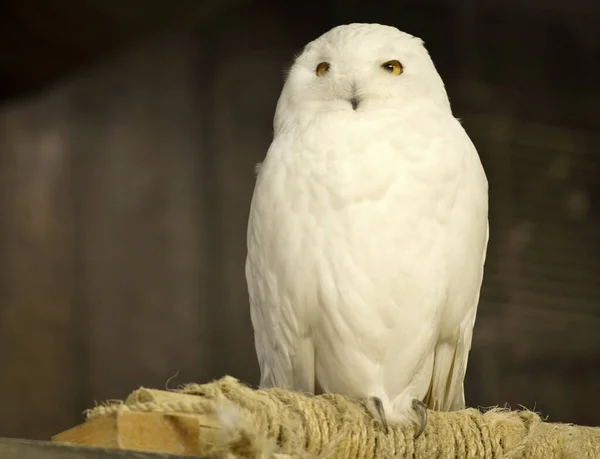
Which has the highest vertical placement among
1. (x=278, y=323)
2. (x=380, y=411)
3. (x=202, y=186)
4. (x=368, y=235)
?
(x=202, y=186)

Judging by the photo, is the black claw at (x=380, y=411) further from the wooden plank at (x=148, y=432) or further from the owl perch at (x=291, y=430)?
the wooden plank at (x=148, y=432)

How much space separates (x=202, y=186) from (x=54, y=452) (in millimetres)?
2085

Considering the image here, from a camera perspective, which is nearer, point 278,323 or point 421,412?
point 421,412

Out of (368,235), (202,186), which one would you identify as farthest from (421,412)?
(202,186)

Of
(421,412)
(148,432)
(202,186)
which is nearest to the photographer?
(148,432)

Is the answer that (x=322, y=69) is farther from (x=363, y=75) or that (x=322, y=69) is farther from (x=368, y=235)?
(x=368, y=235)

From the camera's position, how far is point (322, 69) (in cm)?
212

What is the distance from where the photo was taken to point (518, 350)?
135 inches

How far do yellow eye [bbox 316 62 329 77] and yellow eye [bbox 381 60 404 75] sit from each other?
0.11 m

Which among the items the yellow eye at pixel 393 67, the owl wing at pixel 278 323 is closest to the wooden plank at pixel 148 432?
the owl wing at pixel 278 323

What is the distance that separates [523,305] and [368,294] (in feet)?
5.28

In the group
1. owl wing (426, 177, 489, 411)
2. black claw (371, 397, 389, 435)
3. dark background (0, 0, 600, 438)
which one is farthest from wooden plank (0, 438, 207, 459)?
dark background (0, 0, 600, 438)

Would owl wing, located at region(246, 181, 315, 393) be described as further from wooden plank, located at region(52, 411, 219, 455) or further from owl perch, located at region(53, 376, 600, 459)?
wooden plank, located at region(52, 411, 219, 455)

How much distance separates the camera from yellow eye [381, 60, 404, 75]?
82.3 inches
